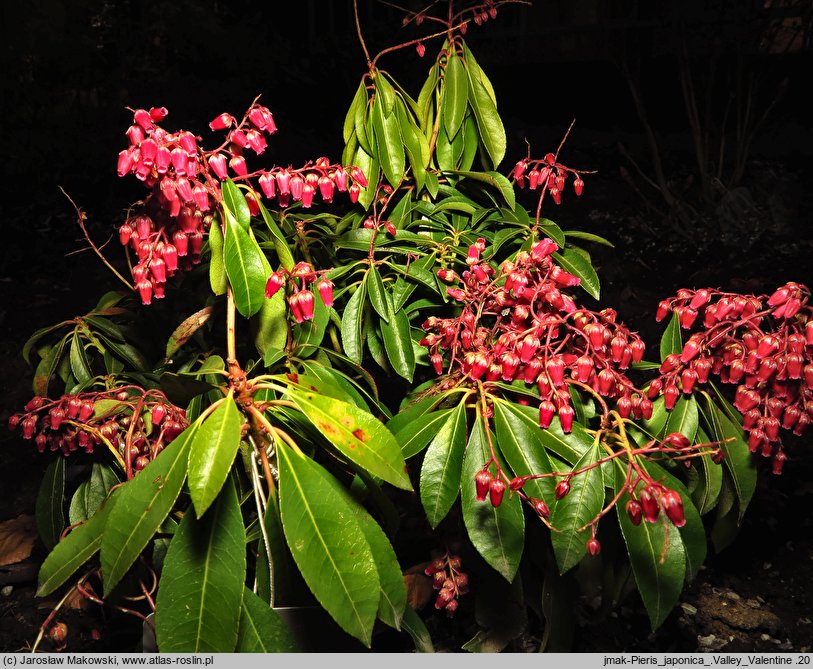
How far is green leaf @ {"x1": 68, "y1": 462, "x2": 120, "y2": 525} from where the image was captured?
53.3 inches

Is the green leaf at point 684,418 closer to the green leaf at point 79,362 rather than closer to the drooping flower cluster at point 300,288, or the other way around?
the drooping flower cluster at point 300,288

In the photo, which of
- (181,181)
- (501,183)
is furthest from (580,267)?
(181,181)

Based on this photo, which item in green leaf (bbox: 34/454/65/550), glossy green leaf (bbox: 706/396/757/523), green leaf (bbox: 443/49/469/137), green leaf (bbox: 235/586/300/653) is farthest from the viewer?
green leaf (bbox: 443/49/469/137)

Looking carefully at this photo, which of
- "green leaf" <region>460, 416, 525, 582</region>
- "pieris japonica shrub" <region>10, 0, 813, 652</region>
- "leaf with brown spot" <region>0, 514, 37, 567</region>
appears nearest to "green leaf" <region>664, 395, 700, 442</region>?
"pieris japonica shrub" <region>10, 0, 813, 652</region>

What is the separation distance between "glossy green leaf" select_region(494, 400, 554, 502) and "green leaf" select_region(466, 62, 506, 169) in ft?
2.14

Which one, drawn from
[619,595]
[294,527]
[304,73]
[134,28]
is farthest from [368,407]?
[134,28]

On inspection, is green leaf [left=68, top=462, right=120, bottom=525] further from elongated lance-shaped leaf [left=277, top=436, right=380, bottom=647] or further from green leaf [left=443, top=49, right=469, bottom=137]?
green leaf [left=443, top=49, right=469, bottom=137]

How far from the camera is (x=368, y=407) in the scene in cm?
131

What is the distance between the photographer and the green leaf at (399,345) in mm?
1257

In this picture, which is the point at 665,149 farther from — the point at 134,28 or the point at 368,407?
the point at 368,407

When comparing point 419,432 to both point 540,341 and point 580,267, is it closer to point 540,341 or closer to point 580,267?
point 540,341

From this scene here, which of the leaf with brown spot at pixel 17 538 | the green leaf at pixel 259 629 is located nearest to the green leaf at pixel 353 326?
the green leaf at pixel 259 629

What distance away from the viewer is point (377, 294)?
4.19ft

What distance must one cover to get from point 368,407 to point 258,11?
5.47m
